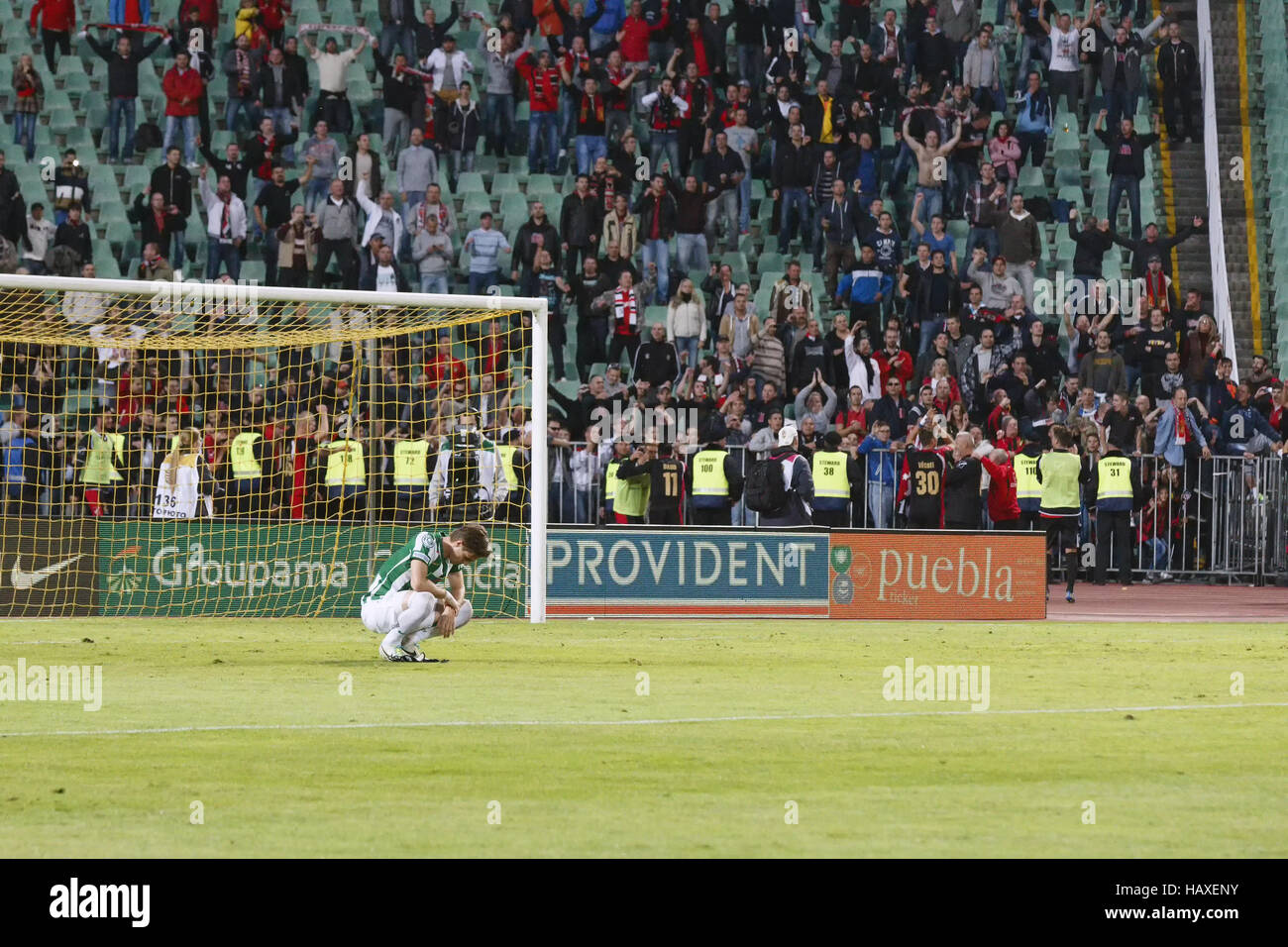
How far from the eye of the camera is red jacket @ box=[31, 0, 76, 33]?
97.3 ft

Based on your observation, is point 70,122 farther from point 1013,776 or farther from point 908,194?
point 1013,776

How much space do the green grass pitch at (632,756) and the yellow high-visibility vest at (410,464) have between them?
594cm

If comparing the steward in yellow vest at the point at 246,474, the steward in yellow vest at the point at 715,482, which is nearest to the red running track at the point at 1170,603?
the steward in yellow vest at the point at 715,482

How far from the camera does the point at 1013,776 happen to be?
8.82m

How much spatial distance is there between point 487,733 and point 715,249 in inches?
818

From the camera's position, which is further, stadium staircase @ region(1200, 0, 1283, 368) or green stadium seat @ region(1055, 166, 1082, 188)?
green stadium seat @ region(1055, 166, 1082, 188)

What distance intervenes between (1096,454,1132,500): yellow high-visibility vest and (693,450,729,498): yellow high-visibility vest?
4.92m

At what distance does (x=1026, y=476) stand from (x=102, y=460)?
11.0 m

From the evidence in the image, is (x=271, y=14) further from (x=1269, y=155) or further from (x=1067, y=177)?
(x=1269, y=155)

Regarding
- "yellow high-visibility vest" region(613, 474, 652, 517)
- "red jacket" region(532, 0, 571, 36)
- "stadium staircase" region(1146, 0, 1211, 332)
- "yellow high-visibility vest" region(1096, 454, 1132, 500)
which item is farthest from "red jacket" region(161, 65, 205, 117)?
"stadium staircase" region(1146, 0, 1211, 332)

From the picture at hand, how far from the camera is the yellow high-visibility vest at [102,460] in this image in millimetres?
21766

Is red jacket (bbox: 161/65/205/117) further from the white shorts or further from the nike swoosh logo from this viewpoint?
the white shorts

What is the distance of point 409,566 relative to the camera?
1410 cm

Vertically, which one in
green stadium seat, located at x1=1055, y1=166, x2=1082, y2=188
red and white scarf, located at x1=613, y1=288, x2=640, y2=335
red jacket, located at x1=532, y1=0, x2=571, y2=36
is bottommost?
red and white scarf, located at x1=613, y1=288, x2=640, y2=335
